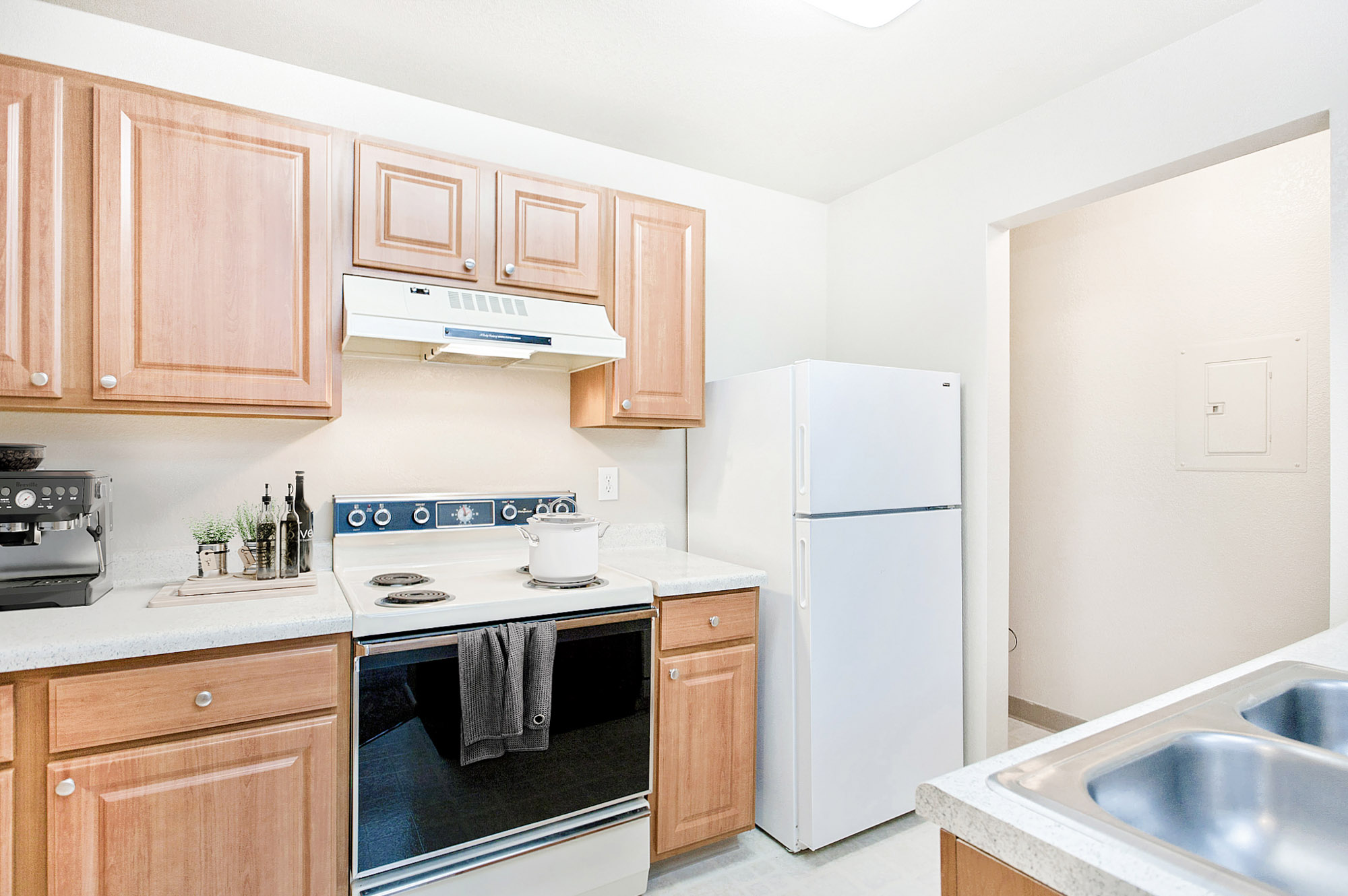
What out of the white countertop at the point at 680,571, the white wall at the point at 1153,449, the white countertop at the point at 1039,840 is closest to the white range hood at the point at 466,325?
the white countertop at the point at 680,571

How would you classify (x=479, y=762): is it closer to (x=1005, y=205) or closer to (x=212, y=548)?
(x=212, y=548)

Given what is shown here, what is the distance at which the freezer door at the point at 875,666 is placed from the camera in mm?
2215

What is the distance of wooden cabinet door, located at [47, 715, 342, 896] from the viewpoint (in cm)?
140

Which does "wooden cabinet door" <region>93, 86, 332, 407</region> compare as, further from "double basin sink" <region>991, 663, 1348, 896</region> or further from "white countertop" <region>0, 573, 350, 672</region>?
"double basin sink" <region>991, 663, 1348, 896</region>

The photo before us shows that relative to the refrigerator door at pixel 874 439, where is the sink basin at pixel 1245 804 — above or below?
below

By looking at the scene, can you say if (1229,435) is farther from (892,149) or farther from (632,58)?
(632,58)

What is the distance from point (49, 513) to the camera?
1.65m

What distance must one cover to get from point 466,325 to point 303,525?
0.78m

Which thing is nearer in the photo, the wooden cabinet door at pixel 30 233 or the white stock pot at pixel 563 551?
the wooden cabinet door at pixel 30 233

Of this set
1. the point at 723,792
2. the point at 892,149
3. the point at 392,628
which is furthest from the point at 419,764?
the point at 892,149

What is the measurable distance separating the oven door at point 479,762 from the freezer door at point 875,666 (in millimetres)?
555

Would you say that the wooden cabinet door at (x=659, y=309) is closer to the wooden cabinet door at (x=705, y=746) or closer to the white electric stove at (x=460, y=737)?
the white electric stove at (x=460, y=737)

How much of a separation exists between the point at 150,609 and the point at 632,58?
2.02m

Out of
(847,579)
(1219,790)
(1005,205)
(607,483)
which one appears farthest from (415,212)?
(1219,790)
